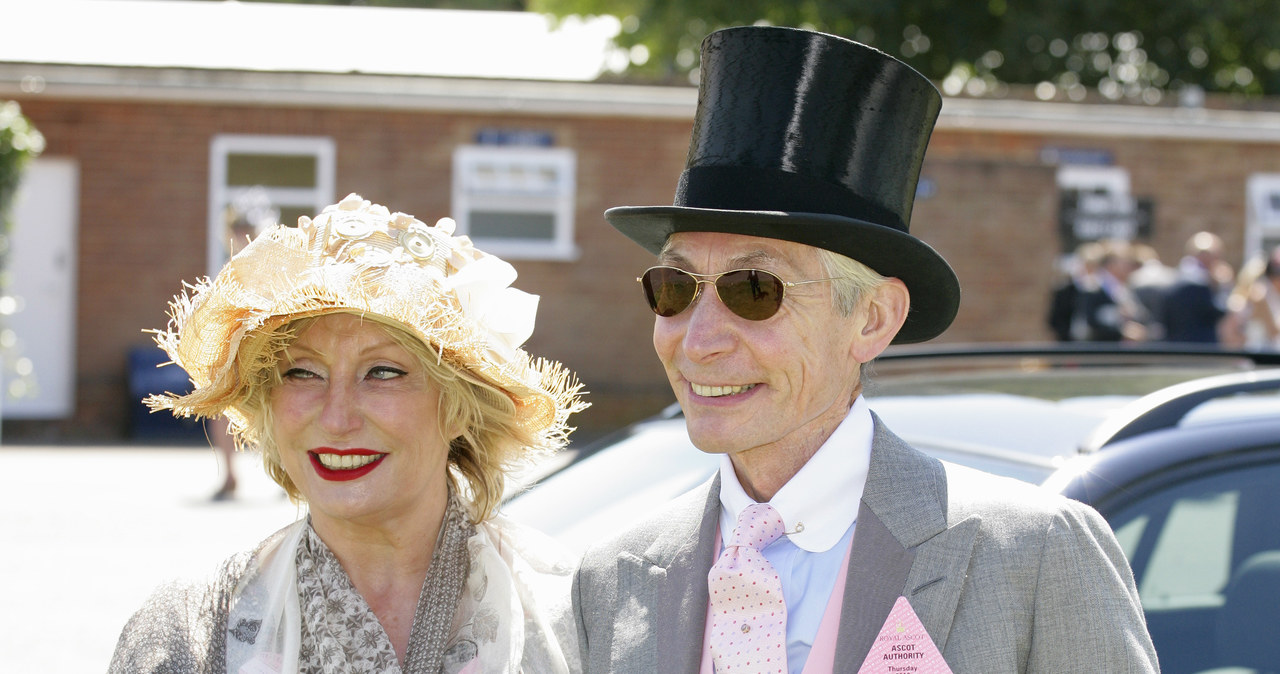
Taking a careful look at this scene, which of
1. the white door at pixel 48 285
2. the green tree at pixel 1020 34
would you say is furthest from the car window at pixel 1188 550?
the green tree at pixel 1020 34

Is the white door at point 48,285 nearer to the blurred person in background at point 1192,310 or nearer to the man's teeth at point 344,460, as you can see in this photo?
the blurred person in background at point 1192,310

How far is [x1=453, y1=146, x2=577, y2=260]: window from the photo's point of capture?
1356 cm

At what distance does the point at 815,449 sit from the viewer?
219 centimetres

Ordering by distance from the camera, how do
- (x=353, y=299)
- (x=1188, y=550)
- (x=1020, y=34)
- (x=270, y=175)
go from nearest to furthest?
(x=353, y=299), (x=1188, y=550), (x=270, y=175), (x=1020, y=34)

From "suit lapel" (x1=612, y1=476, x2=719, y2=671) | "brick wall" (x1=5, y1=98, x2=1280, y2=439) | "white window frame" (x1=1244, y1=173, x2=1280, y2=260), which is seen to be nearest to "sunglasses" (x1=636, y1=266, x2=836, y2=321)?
"suit lapel" (x1=612, y1=476, x2=719, y2=671)

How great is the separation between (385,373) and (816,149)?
0.98 meters

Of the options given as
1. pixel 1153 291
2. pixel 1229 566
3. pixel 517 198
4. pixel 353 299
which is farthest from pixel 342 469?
pixel 517 198

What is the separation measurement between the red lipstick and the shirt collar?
76 cm

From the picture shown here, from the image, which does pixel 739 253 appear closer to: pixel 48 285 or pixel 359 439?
pixel 359 439

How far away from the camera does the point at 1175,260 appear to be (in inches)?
570

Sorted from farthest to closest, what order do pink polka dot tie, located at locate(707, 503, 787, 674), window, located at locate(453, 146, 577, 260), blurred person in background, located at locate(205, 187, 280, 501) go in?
window, located at locate(453, 146, 577, 260)
blurred person in background, located at locate(205, 187, 280, 501)
pink polka dot tie, located at locate(707, 503, 787, 674)

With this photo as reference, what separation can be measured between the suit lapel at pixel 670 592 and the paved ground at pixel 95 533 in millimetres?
2204

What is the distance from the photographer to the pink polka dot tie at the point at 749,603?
202 cm

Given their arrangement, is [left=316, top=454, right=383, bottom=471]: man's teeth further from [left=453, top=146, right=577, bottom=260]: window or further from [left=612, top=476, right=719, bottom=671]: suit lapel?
[left=453, top=146, right=577, bottom=260]: window
